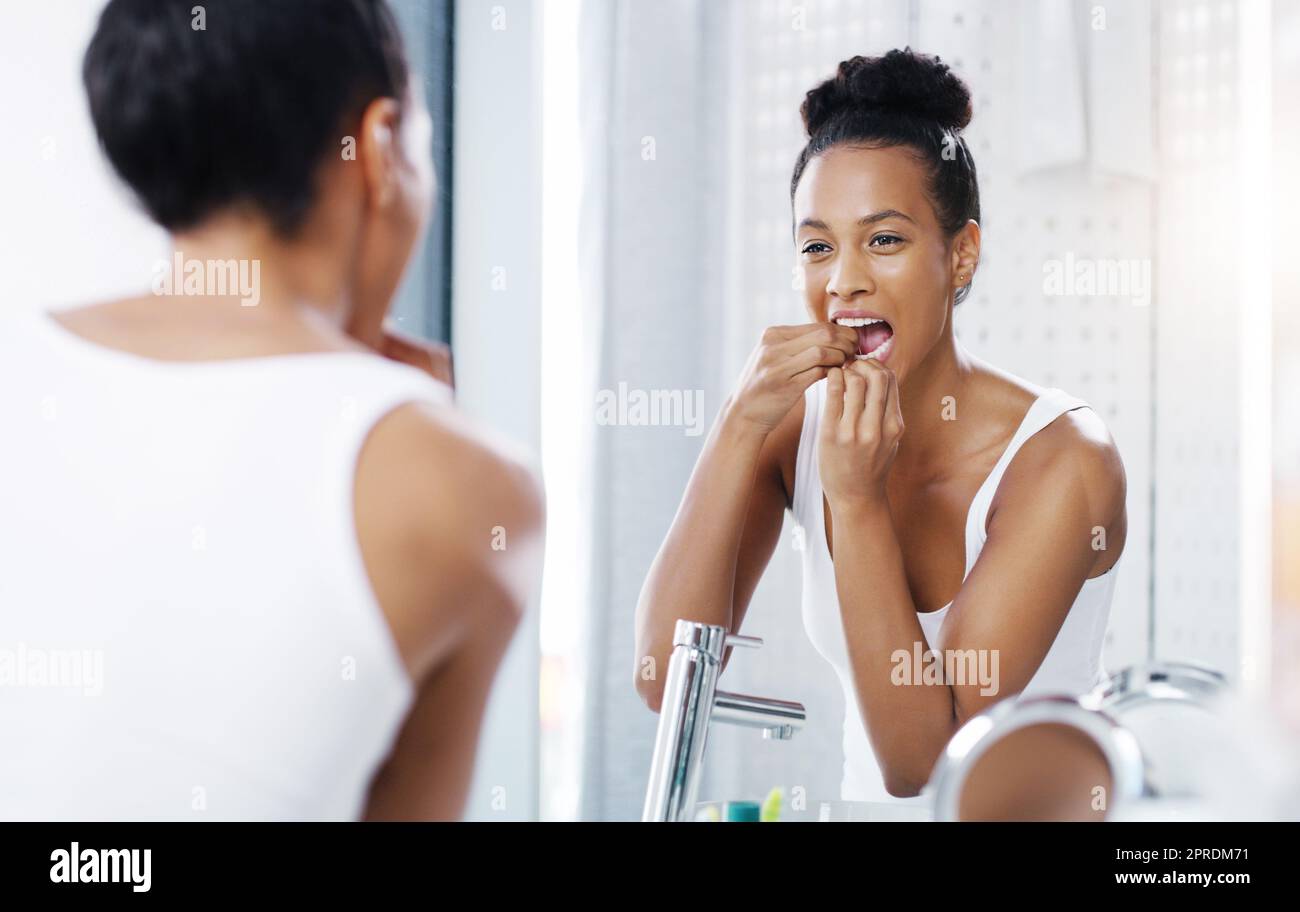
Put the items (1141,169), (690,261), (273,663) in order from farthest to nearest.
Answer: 1. (690,261)
2. (1141,169)
3. (273,663)

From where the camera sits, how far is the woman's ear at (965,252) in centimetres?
77

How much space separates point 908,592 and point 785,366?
0.17 meters

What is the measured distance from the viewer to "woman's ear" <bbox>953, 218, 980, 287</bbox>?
0.77 meters

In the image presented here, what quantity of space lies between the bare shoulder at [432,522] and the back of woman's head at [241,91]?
130mm

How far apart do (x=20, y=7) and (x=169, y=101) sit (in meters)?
0.29

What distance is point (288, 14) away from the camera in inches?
20.3

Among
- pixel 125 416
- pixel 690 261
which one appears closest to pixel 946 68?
pixel 690 261

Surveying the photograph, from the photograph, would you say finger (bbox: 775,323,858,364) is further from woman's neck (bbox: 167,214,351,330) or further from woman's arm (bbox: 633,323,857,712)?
woman's neck (bbox: 167,214,351,330)

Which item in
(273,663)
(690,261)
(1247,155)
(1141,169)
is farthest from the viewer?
(690,261)

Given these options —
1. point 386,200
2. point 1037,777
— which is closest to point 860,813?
point 1037,777

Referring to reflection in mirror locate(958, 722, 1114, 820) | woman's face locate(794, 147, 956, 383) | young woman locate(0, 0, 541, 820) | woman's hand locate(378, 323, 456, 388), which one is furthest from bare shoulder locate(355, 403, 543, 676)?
woman's face locate(794, 147, 956, 383)

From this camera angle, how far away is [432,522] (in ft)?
1.55

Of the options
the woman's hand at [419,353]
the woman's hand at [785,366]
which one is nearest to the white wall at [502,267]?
the woman's hand at [419,353]
